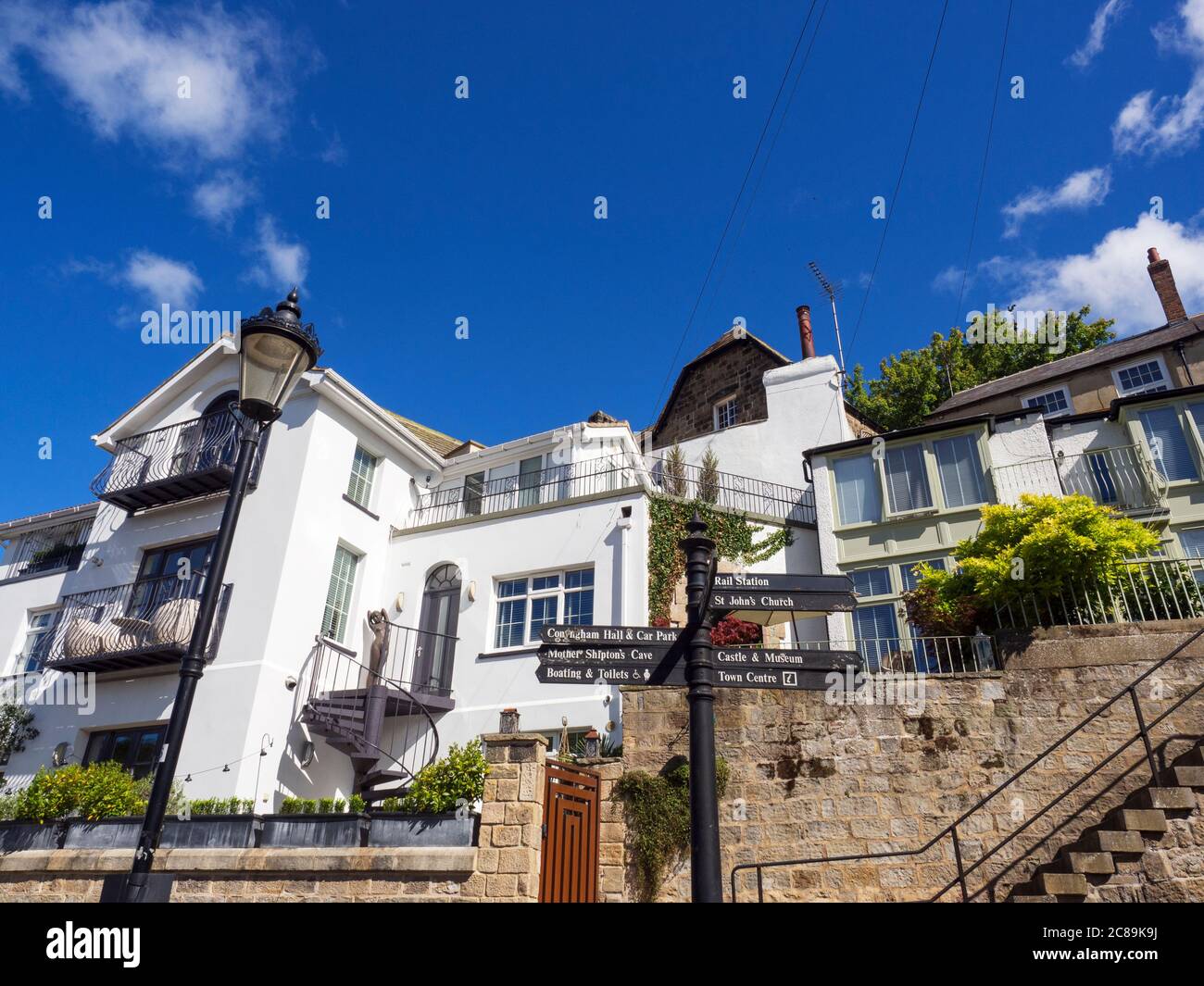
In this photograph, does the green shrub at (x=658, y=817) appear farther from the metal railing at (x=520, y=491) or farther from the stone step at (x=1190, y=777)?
the metal railing at (x=520, y=491)

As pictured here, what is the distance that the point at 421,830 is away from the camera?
8414mm

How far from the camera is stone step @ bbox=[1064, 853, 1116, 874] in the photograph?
7668 mm

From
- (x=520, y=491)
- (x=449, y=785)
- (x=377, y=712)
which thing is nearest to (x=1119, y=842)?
(x=449, y=785)

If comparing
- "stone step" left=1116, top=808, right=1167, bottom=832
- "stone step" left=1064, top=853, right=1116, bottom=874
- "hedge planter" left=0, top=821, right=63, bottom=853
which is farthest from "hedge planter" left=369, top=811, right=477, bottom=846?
"stone step" left=1116, top=808, right=1167, bottom=832

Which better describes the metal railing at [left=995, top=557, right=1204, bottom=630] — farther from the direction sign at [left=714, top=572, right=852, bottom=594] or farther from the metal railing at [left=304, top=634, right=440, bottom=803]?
the metal railing at [left=304, top=634, right=440, bottom=803]

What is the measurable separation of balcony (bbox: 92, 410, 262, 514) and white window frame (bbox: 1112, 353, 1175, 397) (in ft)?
75.4

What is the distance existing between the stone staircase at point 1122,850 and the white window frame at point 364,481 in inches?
567

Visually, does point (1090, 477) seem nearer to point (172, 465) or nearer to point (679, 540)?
point (679, 540)

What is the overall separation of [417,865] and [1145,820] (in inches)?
280

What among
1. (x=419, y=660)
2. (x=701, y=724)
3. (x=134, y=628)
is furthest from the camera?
(x=419, y=660)

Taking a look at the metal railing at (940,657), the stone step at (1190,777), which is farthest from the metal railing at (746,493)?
the stone step at (1190,777)
